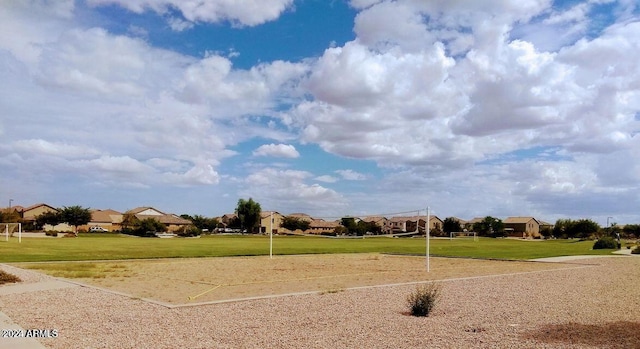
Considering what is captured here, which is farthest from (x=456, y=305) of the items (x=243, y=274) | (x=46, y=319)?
(x=243, y=274)

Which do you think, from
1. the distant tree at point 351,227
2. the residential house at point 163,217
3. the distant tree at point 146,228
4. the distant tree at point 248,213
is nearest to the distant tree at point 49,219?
the distant tree at point 146,228

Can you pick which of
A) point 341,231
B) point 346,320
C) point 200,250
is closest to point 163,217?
point 341,231

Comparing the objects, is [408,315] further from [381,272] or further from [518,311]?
[381,272]

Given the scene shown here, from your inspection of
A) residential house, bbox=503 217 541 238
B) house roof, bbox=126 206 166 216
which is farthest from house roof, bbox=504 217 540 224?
house roof, bbox=126 206 166 216

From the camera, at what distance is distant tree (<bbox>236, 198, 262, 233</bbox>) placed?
149125mm

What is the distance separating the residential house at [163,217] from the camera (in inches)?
6057

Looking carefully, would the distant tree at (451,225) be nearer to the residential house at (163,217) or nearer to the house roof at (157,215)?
the residential house at (163,217)

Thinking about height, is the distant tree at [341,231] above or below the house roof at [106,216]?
below

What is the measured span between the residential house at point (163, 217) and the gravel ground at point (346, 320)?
13622 cm

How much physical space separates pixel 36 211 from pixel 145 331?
515 feet

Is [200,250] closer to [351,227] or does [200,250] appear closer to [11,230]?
[11,230]

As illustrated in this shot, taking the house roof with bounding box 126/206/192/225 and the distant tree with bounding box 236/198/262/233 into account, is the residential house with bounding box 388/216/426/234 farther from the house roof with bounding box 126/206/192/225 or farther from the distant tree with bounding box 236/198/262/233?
the house roof with bounding box 126/206/192/225

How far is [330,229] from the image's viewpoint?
185 metres

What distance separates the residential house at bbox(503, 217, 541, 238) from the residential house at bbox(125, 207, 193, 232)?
327 ft
